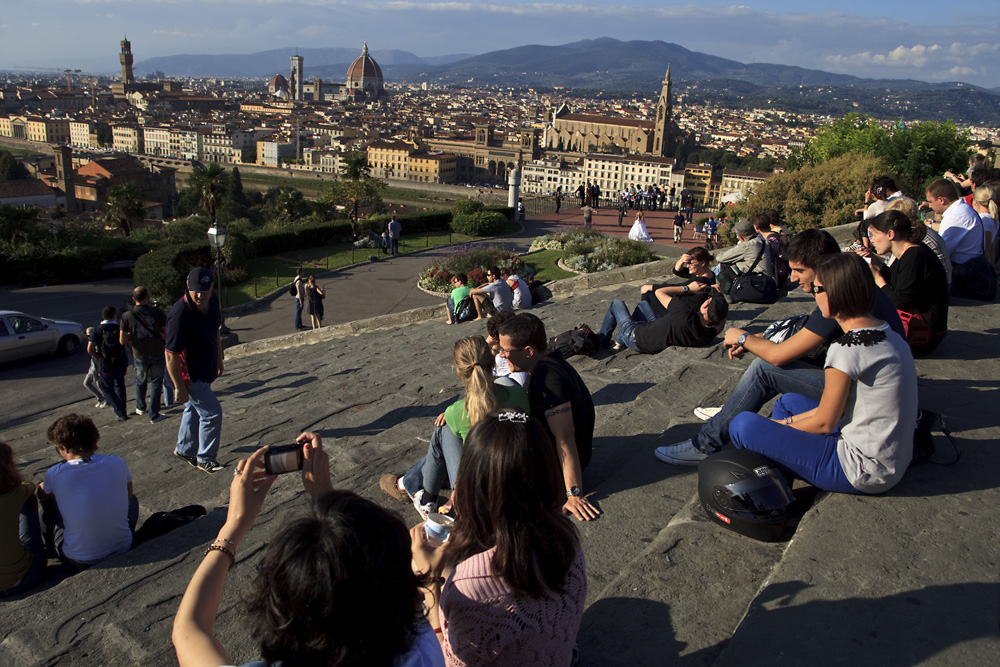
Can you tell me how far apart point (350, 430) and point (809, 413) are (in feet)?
12.0

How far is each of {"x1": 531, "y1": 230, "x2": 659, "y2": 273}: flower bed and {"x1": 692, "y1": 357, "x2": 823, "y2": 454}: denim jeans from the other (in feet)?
39.7

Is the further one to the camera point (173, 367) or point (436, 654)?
point (173, 367)

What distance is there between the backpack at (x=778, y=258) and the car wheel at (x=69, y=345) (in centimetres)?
1193

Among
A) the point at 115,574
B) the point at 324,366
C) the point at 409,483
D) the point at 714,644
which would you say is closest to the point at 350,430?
the point at 409,483

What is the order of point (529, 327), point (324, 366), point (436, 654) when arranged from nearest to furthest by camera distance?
point (436, 654) → point (529, 327) → point (324, 366)

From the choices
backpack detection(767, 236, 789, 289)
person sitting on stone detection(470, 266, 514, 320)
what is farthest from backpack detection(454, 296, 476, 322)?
backpack detection(767, 236, 789, 289)

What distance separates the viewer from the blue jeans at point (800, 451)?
3.29 metres

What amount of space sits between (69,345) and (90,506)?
10987 millimetres

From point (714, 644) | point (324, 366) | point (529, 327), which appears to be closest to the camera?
point (714, 644)

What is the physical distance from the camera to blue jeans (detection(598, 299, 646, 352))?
667 centimetres

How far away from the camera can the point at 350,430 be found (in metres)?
5.84

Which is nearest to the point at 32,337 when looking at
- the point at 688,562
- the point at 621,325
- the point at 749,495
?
the point at 621,325

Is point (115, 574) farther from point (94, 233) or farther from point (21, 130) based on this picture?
point (21, 130)

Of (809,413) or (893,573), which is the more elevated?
(809,413)
